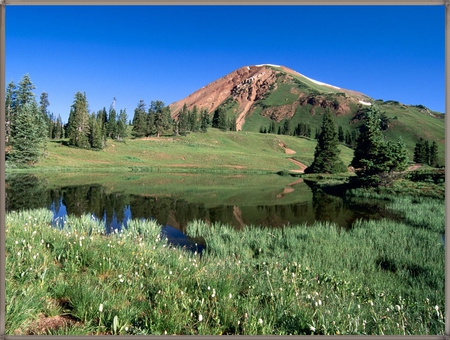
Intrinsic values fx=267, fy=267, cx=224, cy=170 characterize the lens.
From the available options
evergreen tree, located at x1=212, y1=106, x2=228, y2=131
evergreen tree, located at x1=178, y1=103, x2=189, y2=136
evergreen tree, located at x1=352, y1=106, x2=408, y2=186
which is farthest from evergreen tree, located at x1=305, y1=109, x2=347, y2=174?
evergreen tree, located at x1=212, y1=106, x2=228, y2=131

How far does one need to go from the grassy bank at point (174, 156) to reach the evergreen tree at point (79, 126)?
254cm

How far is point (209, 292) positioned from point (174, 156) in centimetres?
7399

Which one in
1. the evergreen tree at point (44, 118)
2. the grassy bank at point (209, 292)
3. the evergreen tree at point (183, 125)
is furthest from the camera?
the evergreen tree at point (183, 125)

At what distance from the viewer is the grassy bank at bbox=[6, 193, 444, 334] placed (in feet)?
10.5

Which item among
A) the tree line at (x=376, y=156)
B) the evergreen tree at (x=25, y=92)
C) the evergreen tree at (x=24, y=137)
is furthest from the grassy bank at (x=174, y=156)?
the tree line at (x=376, y=156)

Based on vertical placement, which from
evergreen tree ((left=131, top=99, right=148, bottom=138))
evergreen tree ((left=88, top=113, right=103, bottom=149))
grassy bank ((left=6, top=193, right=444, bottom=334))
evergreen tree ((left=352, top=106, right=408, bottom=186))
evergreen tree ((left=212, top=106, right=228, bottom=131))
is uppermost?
evergreen tree ((left=212, top=106, right=228, bottom=131))

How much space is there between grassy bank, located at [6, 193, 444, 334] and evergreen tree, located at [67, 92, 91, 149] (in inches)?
2595

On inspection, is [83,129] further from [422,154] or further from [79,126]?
[422,154]

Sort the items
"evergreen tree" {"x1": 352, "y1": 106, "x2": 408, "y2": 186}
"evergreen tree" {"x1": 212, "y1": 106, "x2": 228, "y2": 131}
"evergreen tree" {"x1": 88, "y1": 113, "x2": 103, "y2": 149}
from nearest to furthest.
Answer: "evergreen tree" {"x1": 352, "y1": 106, "x2": 408, "y2": 186}, "evergreen tree" {"x1": 88, "y1": 113, "x2": 103, "y2": 149}, "evergreen tree" {"x1": 212, "y1": 106, "x2": 228, "y2": 131}

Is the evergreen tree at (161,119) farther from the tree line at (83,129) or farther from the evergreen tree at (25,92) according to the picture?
the evergreen tree at (25,92)

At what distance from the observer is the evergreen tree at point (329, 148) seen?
5688 cm

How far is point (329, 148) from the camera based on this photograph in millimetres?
57250

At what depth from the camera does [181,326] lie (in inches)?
Answer: 125

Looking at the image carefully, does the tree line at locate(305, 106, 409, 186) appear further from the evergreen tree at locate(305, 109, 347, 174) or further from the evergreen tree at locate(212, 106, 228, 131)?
the evergreen tree at locate(212, 106, 228, 131)
